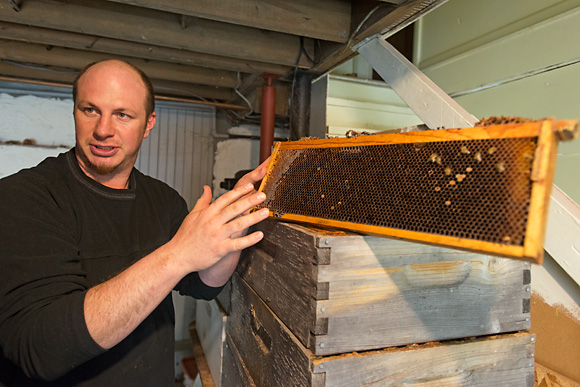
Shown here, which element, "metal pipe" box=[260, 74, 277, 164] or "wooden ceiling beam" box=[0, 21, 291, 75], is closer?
"wooden ceiling beam" box=[0, 21, 291, 75]

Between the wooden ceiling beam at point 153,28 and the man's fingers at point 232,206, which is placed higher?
the wooden ceiling beam at point 153,28

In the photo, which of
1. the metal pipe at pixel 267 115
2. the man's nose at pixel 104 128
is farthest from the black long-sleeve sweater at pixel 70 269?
the metal pipe at pixel 267 115

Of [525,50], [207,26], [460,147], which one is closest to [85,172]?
[207,26]

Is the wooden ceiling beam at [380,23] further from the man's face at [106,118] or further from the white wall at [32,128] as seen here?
the white wall at [32,128]

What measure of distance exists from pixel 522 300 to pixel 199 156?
2.66 m

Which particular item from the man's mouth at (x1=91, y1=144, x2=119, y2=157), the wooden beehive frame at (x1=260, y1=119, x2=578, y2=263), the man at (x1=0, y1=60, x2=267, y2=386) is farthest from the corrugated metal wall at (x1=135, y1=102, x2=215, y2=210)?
the wooden beehive frame at (x1=260, y1=119, x2=578, y2=263)

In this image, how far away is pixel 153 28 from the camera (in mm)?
1712

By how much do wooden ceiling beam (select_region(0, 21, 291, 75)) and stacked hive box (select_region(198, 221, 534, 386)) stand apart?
1515 millimetres

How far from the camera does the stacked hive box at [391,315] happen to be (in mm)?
735

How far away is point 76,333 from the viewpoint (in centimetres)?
74

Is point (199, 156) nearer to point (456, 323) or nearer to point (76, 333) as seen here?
point (76, 333)

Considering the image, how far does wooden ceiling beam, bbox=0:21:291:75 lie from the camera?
68.7 inches

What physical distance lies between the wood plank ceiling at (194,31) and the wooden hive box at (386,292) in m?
1.08

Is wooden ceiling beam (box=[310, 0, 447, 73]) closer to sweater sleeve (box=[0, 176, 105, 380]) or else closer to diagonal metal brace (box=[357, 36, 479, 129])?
diagonal metal brace (box=[357, 36, 479, 129])
